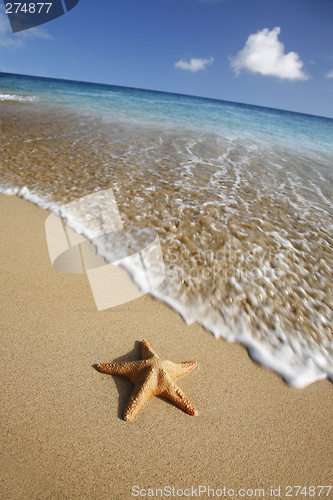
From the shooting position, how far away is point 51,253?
3252mm

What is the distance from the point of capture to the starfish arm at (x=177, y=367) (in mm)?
1975

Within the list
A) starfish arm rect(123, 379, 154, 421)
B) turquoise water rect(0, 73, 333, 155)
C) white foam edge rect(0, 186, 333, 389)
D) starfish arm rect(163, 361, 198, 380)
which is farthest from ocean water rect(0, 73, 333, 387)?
turquoise water rect(0, 73, 333, 155)

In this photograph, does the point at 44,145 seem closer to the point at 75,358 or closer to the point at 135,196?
the point at 135,196

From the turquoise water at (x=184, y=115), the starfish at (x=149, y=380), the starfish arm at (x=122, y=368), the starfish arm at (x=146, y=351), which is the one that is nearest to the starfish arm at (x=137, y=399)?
the starfish at (x=149, y=380)

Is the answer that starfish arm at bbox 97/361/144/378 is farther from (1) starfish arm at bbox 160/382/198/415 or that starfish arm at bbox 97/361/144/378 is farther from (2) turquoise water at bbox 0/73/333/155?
(2) turquoise water at bbox 0/73/333/155

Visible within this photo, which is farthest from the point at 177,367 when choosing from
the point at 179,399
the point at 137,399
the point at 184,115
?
the point at 184,115

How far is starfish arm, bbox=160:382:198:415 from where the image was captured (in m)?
1.87

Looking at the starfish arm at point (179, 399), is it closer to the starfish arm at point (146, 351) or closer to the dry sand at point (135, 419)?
the dry sand at point (135, 419)

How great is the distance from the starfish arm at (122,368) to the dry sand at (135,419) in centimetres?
8

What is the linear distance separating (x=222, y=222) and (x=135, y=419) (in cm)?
289

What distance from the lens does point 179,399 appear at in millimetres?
1881

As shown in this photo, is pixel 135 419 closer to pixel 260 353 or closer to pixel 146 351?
pixel 146 351

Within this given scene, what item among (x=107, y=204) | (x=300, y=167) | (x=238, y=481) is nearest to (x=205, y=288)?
(x=238, y=481)

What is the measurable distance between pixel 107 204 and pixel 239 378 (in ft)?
10.9
